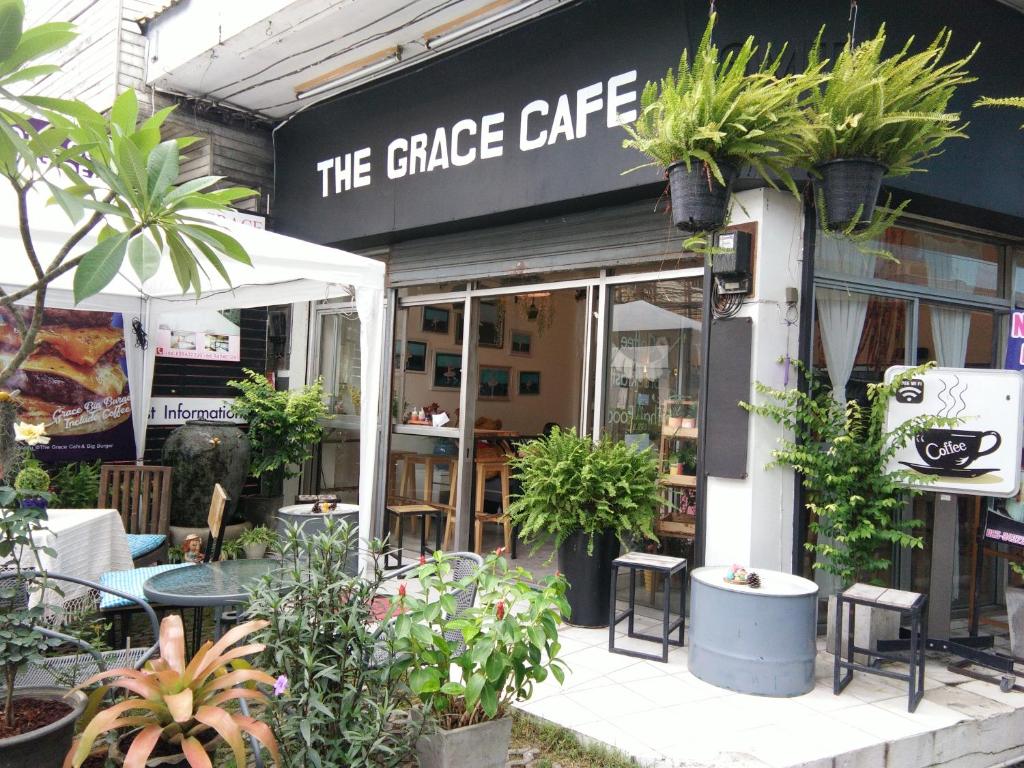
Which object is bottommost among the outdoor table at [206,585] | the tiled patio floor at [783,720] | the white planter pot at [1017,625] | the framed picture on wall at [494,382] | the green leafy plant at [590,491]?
the tiled patio floor at [783,720]

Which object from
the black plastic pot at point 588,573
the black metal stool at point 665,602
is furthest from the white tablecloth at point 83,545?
the black metal stool at point 665,602

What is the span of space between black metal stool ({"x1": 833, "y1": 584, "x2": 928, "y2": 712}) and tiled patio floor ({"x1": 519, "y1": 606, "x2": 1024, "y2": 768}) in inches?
3.2

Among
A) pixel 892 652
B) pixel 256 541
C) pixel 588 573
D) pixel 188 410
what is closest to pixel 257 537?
pixel 256 541

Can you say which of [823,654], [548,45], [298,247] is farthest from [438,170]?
[823,654]

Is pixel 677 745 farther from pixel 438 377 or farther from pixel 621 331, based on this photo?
pixel 438 377

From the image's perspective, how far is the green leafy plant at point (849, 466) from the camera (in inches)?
159

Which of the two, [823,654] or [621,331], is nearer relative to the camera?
[823,654]

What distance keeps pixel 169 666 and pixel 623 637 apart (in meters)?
2.84

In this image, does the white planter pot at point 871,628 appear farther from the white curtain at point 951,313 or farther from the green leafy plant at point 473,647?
the green leafy plant at point 473,647

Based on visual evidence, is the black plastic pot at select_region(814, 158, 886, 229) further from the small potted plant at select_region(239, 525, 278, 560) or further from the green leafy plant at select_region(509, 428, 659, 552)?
the small potted plant at select_region(239, 525, 278, 560)

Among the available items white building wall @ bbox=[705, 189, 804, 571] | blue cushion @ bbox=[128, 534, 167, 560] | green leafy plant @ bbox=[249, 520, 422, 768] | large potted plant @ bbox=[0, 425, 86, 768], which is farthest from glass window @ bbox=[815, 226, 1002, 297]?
blue cushion @ bbox=[128, 534, 167, 560]

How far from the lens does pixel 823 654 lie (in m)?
4.36

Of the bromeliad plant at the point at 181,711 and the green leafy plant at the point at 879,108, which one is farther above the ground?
the green leafy plant at the point at 879,108

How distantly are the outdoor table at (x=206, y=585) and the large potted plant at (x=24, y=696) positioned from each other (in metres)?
0.61
